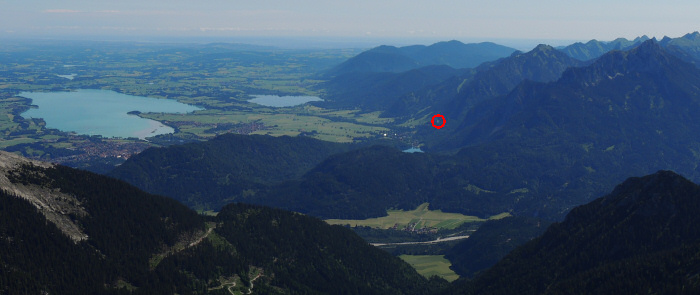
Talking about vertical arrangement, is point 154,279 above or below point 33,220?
below

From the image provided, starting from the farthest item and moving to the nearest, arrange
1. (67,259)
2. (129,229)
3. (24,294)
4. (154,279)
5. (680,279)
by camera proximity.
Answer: (129,229)
(154,279)
(67,259)
(680,279)
(24,294)

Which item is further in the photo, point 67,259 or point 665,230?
point 665,230

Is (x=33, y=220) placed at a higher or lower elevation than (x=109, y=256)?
higher

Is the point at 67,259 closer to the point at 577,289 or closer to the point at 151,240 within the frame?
the point at 151,240

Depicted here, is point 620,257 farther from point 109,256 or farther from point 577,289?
point 109,256

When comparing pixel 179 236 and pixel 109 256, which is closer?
pixel 109 256

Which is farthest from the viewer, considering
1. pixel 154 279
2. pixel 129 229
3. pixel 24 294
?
pixel 129 229

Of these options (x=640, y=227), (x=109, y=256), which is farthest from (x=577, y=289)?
(x=109, y=256)

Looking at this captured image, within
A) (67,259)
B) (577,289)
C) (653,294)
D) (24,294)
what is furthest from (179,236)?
(653,294)

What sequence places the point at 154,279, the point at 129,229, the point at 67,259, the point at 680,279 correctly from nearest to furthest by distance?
the point at 680,279, the point at 67,259, the point at 154,279, the point at 129,229
